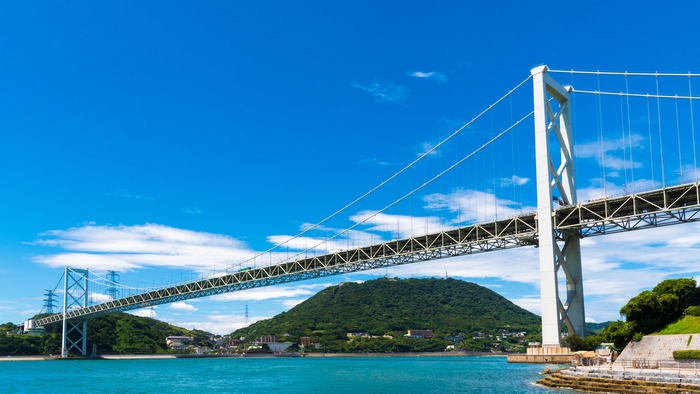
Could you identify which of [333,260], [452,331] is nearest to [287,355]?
[452,331]

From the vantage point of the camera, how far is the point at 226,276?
69.6 meters

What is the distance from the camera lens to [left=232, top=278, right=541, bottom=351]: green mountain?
135 meters

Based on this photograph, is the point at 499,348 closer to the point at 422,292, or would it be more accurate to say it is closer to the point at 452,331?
the point at 452,331

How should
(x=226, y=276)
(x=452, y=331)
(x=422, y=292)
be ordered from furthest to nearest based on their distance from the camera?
(x=422, y=292)
(x=452, y=331)
(x=226, y=276)

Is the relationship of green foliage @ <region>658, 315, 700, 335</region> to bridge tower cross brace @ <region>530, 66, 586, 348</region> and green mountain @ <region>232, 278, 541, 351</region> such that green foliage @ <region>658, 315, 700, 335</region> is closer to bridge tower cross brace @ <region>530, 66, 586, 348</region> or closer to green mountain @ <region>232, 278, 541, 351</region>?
bridge tower cross brace @ <region>530, 66, 586, 348</region>

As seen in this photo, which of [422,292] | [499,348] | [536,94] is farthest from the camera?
[422,292]

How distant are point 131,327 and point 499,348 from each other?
65.4 metres

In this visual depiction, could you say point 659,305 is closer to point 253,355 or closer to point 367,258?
point 367,258

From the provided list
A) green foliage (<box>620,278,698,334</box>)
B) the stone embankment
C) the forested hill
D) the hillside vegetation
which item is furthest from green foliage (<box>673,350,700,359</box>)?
the forested hill

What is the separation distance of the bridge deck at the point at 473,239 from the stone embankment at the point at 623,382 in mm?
11701

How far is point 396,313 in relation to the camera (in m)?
150

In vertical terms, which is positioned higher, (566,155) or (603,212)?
(566,155)

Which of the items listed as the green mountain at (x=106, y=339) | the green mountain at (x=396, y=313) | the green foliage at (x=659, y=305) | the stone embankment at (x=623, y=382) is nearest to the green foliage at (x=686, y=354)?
the stone embankment at (x=623, y=382)

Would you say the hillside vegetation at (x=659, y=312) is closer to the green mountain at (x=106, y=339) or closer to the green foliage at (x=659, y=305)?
the green foliage at (x=659, y=305)
